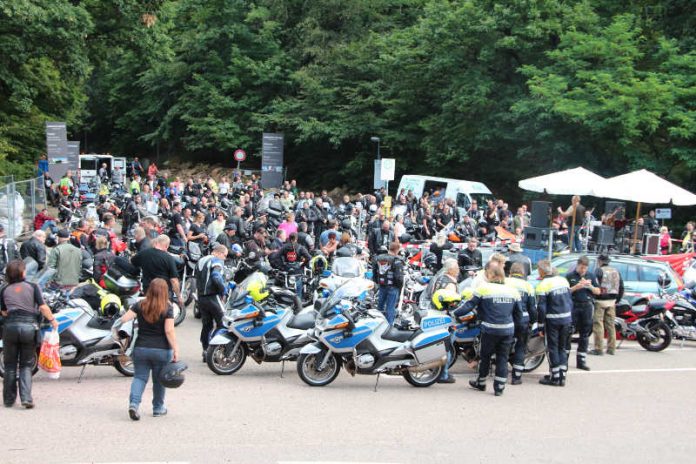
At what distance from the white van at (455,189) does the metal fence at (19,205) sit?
13.7 metres

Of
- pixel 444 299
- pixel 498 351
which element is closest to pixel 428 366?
pixel 498 351

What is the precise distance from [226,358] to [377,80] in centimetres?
3638

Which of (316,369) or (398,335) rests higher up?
(398,335)

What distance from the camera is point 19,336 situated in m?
9.01

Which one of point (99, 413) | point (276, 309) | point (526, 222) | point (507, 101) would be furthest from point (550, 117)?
point (99, 413)

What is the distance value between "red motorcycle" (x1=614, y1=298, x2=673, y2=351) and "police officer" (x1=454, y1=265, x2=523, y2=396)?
4689mm

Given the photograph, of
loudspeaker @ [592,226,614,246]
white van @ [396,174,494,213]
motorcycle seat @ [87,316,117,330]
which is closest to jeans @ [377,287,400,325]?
motorcycle seat @ [87,316,117,330]

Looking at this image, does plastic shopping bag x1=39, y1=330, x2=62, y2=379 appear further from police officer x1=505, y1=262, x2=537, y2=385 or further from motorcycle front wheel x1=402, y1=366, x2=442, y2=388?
police officer x1=505, y1=262, x2=537, y2=385

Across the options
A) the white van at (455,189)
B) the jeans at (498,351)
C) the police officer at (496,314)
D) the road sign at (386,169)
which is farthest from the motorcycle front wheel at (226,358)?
the white van at (455,189)

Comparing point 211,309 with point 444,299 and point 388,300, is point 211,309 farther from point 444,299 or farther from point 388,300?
point 388,300

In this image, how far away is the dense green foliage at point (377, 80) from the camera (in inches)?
1183

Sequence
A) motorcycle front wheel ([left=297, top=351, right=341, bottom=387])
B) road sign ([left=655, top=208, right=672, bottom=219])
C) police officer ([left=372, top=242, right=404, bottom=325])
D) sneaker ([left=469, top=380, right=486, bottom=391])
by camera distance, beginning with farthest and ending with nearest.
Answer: road sign ([left=655, top=208, right=672, bottom=219]) < police officer ([left=372, top=242, right=404, bottom=325]) < sneaker ([left=469, top=380, right=486, bottom=391]) < motorcycle front wheel ([left=297, top=351, right=341, bottom=387])

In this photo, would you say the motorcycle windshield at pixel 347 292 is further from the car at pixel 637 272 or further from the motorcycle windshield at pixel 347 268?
the car at pixel 637 272

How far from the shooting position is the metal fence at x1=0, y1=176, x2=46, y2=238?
2073cm
